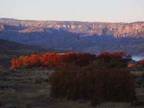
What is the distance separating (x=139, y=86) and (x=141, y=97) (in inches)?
227

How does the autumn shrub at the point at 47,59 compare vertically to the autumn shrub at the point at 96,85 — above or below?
below

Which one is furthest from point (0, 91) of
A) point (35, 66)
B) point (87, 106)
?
point (35, 66)

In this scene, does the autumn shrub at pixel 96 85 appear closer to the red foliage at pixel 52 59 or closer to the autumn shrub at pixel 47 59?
the red foliage at pixel 52 59

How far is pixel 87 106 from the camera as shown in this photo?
21.8 meters

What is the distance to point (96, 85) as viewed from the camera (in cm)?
2455

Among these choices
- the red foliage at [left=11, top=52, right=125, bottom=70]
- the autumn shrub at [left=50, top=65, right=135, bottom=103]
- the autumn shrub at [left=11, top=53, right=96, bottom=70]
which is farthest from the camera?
the autumn shrub at [left=11, top=53, right=96, bottom=70]

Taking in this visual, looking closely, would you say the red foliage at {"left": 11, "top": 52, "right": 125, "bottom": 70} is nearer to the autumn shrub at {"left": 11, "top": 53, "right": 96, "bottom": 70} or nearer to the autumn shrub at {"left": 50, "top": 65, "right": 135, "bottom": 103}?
the autumn shrub at {"left": 11, "top": 53, "right": 96, "bottom": 70}

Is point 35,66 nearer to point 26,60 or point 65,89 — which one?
point 26,60

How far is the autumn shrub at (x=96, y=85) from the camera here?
79.6ft

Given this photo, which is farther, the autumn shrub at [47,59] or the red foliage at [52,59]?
the autumn shrub at [47,59]

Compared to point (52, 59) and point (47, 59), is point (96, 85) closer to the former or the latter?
point (52, 59)

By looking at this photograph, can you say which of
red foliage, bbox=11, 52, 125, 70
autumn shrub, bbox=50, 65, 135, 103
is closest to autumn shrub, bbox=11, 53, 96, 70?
red foliage, bbox=11, 52, 125, 70

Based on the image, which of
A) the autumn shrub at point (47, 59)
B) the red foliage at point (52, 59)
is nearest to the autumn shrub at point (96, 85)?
the red foliage at point (52, 59)

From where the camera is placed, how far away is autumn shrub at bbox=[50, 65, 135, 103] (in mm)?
24250
